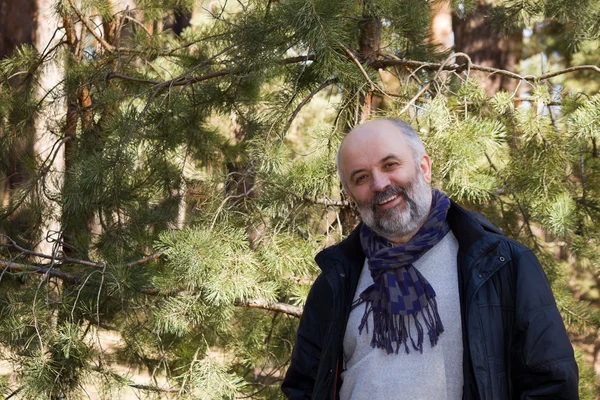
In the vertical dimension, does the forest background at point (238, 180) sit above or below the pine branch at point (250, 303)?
above

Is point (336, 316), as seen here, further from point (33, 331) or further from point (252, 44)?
point (33, 331)

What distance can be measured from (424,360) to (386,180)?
506mm

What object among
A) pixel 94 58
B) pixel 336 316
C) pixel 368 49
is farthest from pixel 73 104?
pixel 336 316

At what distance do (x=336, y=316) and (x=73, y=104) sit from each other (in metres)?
2.87

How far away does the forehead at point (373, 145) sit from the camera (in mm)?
2147

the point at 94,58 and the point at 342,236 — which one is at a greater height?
the point at 94,58

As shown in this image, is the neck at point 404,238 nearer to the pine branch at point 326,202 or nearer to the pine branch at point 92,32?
the pine branch at point 326,202

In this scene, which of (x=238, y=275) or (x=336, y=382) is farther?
(x=238, y=275)

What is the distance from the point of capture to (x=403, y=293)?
6.52 ft

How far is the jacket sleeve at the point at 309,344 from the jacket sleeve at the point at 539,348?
0.59 metres

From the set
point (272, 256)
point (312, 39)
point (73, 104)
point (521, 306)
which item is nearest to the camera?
point (521, 306)

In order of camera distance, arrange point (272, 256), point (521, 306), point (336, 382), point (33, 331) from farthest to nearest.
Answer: point (33, 331) < point (272, 256) < point (336, 382) < point (521, 306)

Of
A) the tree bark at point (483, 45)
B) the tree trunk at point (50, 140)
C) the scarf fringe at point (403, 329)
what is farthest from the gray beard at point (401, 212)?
the tree bark at point (483, 45)

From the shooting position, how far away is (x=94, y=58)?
178 inches
